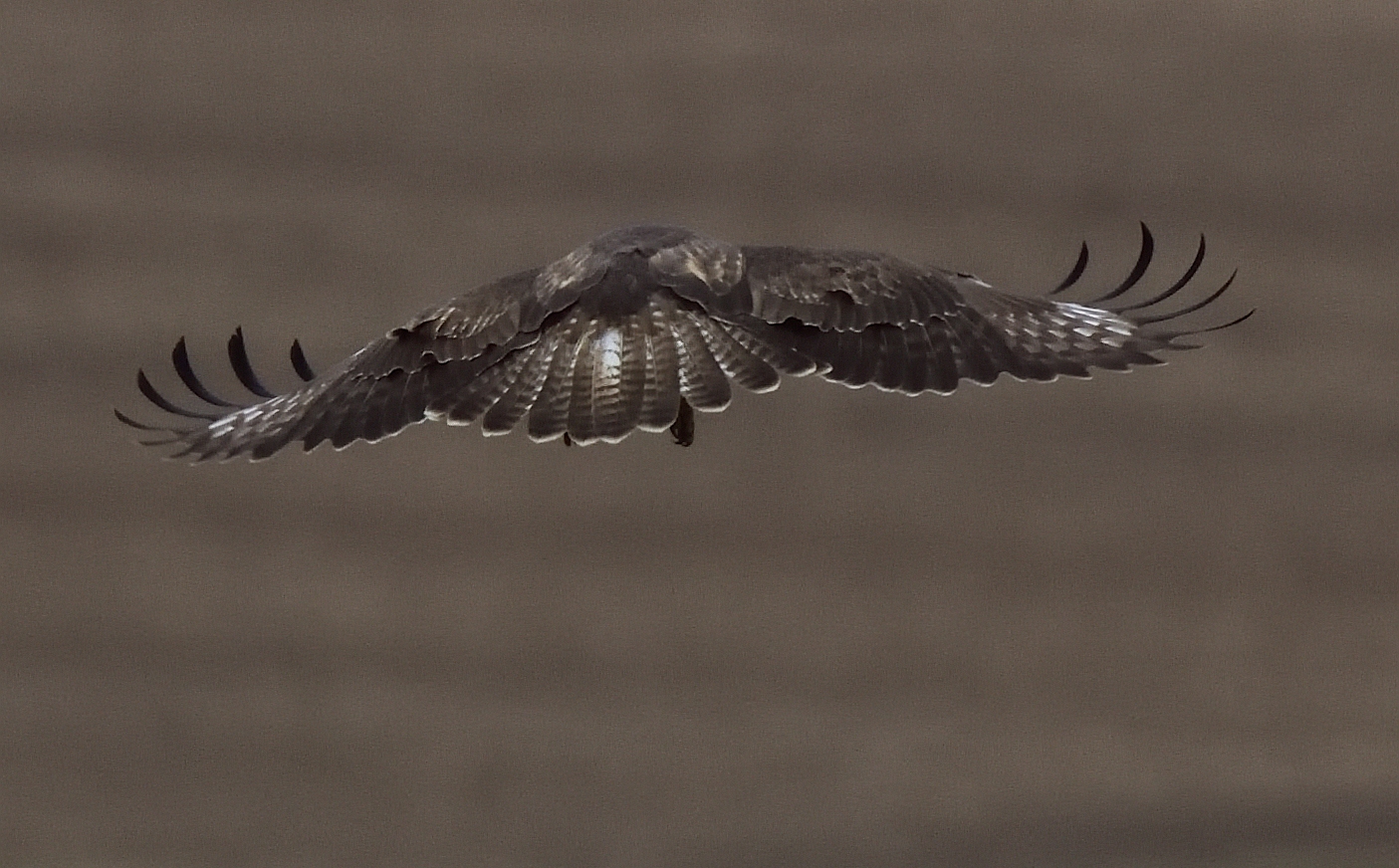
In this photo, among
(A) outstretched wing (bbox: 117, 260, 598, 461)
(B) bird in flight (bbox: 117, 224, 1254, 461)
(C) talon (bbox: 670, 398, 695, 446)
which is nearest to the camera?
(B) bird in flight (bbox: 117, 224, 1254, 461)

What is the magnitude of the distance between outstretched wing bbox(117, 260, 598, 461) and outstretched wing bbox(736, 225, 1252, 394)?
15.8 inches

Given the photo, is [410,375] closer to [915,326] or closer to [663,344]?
[663,344]

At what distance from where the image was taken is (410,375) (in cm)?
489

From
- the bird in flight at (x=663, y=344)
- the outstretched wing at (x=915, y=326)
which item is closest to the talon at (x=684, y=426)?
the bird in flight at (x=663, y=344)

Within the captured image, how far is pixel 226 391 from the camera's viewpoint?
8234 mm

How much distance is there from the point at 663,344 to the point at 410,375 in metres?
0.53

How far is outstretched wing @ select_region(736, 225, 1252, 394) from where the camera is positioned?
476 cm

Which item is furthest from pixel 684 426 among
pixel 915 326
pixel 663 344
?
pixel 915 326

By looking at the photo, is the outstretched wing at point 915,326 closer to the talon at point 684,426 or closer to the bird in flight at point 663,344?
the bird in flight at point 663,344

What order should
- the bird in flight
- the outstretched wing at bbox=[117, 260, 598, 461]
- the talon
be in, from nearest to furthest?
1. the bird in flight
2. the outstretched wing at bbox=[117, 260, 598, 461]
3. the talon

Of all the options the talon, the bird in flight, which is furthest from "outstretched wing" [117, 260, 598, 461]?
the talon

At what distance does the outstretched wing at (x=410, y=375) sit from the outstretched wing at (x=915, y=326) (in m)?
0.40

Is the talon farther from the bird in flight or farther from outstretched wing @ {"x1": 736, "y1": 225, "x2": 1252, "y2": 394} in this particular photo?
outstretched wing @ {"x1": 736, "y1": 225, "x2": 1252, "y2": 394}

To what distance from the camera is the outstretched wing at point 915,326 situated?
4758 millimetres
